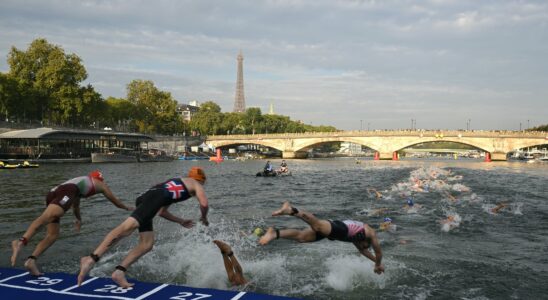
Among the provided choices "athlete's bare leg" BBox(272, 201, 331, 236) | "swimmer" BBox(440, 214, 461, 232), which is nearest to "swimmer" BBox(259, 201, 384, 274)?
"athlete's bare leg" BBox(272, 201, 331, 236)

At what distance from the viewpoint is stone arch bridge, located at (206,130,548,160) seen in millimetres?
93750

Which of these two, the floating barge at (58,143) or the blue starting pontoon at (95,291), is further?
the floating barge at (58,143)

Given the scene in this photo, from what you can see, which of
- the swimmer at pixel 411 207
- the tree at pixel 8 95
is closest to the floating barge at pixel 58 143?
the tree at pixel 8 95

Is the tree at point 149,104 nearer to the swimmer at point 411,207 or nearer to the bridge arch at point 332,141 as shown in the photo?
the bridge arch at point 332,141

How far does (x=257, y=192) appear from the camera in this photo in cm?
3061

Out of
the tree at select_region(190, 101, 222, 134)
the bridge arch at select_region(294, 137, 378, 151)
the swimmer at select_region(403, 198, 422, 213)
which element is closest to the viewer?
the swimmer at select_region(403, 198, 422, 213)

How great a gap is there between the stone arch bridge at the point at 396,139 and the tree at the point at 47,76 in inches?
2080

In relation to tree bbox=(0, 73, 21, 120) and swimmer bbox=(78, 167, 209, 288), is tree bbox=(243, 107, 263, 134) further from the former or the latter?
swimmer bbox=(78, 167, 209, 288)

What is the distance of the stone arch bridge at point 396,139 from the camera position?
93750 mm

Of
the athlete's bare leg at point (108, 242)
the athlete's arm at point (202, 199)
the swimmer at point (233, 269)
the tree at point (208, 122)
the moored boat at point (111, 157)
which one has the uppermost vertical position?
the tree at point (208, 122)

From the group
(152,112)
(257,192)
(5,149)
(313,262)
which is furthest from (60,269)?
(152,112)

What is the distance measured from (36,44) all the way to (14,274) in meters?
77.0

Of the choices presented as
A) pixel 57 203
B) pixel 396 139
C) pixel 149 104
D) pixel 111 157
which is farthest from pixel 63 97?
pixel 57 203

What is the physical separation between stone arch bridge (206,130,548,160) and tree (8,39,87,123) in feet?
173
